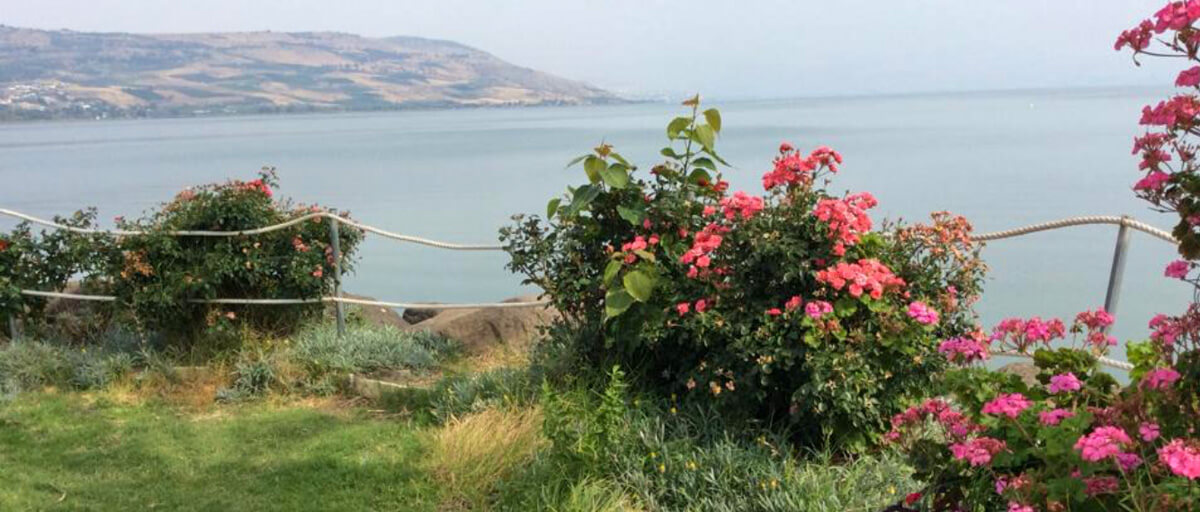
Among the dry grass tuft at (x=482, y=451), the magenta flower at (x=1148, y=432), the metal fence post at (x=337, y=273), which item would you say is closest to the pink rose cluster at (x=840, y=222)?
the dry grass tuft at (x=482, y=451)

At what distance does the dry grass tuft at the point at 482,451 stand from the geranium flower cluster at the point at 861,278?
1.55m

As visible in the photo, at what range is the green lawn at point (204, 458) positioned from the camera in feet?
14.0

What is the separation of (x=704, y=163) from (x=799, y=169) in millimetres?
697

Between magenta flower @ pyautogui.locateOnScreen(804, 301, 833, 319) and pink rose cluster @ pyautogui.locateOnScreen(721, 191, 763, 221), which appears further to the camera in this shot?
pink rose cluster @ pyautogui.locateOnScreen(721, 191, 763, 221)

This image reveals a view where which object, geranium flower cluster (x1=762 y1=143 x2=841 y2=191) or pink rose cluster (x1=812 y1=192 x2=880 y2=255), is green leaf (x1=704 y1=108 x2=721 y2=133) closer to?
geranium flower cluster (x1=762 y1=143 x2=841 y2=191)

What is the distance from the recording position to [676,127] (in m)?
4.58

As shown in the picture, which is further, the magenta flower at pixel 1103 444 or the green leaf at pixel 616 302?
the green leaf at pixel 616 302

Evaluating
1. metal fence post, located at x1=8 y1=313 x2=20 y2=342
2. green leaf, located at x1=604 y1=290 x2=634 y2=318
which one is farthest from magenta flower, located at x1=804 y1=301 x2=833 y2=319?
metal fence post, located at x1=8 y1=313 x2=20 y2=342

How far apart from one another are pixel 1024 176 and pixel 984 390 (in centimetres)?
2721

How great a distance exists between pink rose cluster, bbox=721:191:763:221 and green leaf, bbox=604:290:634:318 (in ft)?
1.98

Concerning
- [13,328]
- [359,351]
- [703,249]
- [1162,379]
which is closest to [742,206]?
[703,249]

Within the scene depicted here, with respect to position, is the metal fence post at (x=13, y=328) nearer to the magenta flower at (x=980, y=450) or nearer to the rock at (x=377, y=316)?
the rock at (x=377, y=316)

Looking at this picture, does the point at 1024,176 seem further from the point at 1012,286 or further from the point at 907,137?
the point at 907,137

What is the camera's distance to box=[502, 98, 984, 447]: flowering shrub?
3635mm
